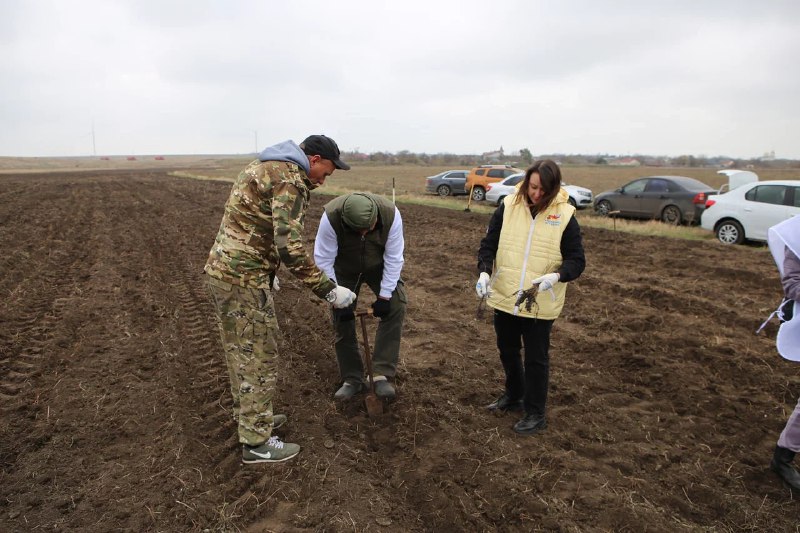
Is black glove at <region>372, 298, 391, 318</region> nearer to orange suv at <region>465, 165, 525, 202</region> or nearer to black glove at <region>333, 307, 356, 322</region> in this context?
black glove at <region>333, 307, 356, 322</region>

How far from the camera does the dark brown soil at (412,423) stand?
286cm

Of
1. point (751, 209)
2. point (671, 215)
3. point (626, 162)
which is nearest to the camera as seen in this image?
point (751, 209)

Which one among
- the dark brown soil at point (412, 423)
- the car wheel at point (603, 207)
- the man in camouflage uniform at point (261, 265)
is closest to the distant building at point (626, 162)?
the car wheel at point (603, 207)

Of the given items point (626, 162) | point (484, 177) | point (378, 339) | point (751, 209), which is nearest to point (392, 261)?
point (378, 339)

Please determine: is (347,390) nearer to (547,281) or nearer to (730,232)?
(547,281)

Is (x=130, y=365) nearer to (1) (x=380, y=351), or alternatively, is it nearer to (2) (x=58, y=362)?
(2) (x=58, y=362)

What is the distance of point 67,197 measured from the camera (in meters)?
19.9

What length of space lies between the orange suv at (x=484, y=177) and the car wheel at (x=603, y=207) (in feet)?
16.5

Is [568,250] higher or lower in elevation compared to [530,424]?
higher

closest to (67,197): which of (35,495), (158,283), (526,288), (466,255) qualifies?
(158,283)

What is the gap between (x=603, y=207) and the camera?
606 inches

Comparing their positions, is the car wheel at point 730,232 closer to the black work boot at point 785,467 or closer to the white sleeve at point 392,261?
the black work boot at point 785,467

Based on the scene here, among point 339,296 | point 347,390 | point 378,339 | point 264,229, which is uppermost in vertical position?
point 264,229

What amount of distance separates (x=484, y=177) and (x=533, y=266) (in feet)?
57.8
